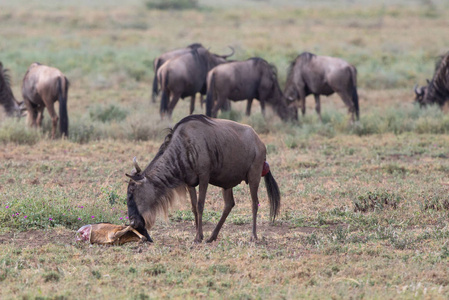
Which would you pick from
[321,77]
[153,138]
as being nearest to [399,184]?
[153,138]

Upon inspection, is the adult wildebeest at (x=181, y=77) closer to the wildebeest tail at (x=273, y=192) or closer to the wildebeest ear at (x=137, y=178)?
the wildebeest tail at (x=273, y=192)

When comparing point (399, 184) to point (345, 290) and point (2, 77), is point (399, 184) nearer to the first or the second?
point (345, 290)

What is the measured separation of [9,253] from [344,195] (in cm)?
448

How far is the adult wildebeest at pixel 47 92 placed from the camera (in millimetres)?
12211

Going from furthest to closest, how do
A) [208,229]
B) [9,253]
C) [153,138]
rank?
1. [153,138]
2. [208,229]
3. [9,253]

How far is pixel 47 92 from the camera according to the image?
40.7ft

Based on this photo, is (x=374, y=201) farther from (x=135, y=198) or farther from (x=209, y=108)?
(x=209, y=108)

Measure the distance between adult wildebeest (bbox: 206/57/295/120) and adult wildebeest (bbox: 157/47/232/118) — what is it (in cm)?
70

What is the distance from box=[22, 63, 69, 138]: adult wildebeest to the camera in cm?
1221

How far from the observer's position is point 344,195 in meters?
8.55

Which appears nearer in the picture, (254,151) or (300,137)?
(254,151)

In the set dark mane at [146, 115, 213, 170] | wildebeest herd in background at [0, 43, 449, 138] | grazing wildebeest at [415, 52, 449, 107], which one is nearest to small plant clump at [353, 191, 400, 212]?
dark mane at [146, 115, 213, 170]

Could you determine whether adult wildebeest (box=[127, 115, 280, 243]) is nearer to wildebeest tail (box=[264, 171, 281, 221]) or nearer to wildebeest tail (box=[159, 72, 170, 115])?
wildebeest tail (box=[264, 171, 281, 221])

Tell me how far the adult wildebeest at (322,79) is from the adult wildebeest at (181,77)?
2.22 meters
